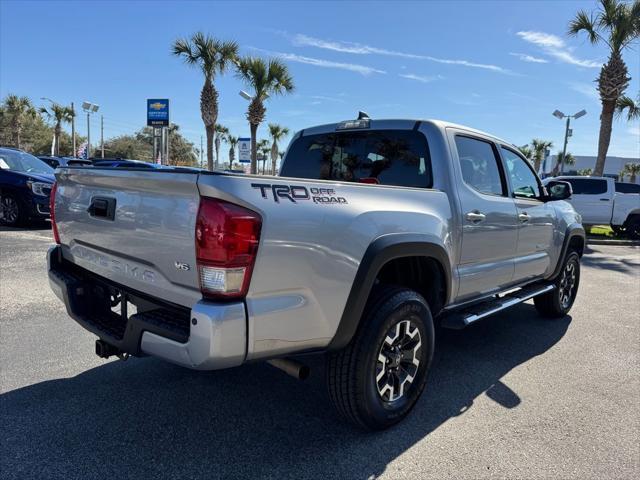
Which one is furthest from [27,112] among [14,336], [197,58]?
[14,336]

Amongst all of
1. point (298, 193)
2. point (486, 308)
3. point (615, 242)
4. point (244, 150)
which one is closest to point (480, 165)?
point (486, 308)

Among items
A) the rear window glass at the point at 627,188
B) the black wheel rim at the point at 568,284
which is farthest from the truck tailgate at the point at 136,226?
the rear window glass at the point at 627,188

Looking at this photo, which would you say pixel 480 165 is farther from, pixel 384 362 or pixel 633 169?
pixel 633 169

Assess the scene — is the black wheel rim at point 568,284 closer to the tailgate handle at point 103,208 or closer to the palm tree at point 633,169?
the tailgate handle at point 103,208

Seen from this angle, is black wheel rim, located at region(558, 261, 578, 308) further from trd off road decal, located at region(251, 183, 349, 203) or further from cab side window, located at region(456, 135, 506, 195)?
trd off road decal, located at region(251, 183, 349, 203)

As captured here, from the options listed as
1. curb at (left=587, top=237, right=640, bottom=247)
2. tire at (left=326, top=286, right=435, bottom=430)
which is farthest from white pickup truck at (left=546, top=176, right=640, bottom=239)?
tire at (left=326, top=286, right=435, bottom=430)

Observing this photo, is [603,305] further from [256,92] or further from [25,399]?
[256,92]

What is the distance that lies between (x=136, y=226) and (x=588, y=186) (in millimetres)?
15361

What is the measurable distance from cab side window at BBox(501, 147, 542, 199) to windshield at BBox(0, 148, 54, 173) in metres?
10.3

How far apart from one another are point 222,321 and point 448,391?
7.00ft

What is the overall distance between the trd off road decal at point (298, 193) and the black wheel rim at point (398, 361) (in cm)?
93

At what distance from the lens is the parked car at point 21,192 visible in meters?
10.0

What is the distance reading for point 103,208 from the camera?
2.65 m

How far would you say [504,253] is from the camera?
4.00 m
